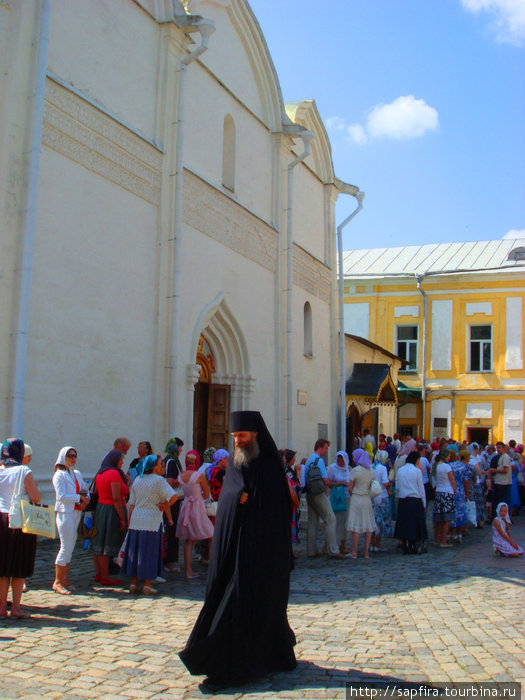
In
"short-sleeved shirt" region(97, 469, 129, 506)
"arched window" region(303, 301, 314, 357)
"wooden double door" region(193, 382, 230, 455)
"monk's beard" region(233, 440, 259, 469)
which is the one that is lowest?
"short-sleeved shirt" region(97, 469, 129, 506)

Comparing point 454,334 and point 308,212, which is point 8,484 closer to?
point 308,212

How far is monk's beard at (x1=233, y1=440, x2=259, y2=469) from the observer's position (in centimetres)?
523

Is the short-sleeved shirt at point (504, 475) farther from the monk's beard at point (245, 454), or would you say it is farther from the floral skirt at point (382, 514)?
the monk's beard at point (245, 454)

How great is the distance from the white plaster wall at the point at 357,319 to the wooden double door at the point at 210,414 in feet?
56.1

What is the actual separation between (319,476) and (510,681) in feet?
17.6

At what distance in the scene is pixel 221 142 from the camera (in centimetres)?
1470

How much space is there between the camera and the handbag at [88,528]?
815 cm

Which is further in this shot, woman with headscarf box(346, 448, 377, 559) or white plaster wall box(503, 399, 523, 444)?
white plaster wall box(503, 399, 523, 444)

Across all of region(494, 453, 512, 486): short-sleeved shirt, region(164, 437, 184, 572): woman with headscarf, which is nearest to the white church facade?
region(164, 437, 184, 572): woman with headscarf

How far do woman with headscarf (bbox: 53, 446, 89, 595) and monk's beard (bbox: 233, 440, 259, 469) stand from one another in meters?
2.86

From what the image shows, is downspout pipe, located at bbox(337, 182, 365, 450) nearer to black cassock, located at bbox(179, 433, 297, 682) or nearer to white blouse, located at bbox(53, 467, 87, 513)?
white blouse, located at bbox(53, 467, 87, 513)

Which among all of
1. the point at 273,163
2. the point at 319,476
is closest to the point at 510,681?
the point at 319,476

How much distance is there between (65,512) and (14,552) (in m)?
1.16

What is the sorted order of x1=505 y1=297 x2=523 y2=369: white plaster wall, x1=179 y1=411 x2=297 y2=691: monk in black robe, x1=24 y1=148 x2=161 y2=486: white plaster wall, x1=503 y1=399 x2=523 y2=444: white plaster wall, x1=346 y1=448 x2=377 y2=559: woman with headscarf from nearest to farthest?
x1=179 y1=411 x2=297 y2=691: monk in black robe < x1=24 y1=148 x2=161 y2=486: white plaster wall < x1=346 y1=448 x2=377 y2=559: woman with headscarf < x1=503 y1=399 x2=523 y2=444: white plaster wall < x1=505 y1=297 x2=523 y2=369: white plaster wall
